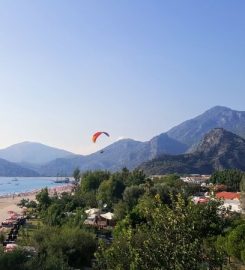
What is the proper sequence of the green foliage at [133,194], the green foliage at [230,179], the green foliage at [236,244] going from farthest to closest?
the green foliage at [230,179]
the green foliage at [133,194]
the green foliage at [236,244]

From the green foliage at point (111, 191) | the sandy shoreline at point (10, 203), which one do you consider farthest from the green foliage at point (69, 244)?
the sandy shoreline at point (10, 203)

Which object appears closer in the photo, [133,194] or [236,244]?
[236,244]

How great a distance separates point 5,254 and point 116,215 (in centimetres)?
3189

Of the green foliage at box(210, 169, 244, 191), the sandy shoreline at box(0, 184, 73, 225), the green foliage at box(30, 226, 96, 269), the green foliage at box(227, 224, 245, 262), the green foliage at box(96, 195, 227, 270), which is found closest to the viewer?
the green foliage at box(96, 195, 227, 270)

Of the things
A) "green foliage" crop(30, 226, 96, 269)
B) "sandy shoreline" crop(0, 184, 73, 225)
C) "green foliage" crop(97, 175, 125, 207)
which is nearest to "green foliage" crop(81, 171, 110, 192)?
"green foliage" crop(97, 175, 125, 207)

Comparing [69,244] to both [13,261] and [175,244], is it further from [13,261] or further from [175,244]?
[175,244]

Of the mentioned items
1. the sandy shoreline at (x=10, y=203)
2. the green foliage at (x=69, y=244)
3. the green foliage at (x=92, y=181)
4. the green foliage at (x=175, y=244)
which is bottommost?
the green foliage at (x=69, y=244)

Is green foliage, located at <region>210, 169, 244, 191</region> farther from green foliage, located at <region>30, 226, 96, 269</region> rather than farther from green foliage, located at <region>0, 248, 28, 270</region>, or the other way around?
green foliage, located at <region>0, 248, 28, 270</region>

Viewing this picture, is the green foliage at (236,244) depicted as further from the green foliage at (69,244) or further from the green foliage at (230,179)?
the green foliage at (230,179)

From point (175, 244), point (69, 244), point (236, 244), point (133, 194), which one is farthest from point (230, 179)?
point (175, 244)

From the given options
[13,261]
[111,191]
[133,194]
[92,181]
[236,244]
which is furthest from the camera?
[92,181]

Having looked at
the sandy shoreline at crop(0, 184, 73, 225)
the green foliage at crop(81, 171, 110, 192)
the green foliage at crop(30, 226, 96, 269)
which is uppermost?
the green foliage at crop(81, 171, 110, 192)

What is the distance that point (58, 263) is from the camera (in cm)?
2089

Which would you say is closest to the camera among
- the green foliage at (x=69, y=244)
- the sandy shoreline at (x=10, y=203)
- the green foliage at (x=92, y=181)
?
the green foliage at (x=69, y=244)
